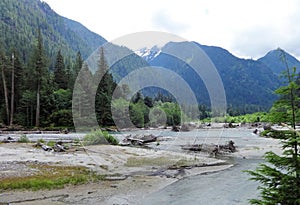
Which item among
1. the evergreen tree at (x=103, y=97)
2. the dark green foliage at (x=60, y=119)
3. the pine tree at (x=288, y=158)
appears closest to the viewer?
the pine tree at (x=288, y=158)

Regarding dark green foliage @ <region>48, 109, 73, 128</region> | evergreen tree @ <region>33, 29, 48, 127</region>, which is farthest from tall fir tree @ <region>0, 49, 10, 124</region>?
dark green foliage @ <region>48, 109, 73, 128</region>

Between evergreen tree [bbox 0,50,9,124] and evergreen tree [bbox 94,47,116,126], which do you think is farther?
evergreen tree [bbox 94,47,116,126]

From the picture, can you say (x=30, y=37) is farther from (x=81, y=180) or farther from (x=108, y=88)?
(x=81, y=180)

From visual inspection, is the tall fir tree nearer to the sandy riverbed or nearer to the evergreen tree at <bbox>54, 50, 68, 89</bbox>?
the evergreen tree at <bbox>54, 50, 68, 89</bbox>

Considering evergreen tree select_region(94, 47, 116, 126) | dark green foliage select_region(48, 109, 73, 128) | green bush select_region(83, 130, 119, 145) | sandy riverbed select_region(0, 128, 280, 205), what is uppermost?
evergreen tree select_region(94, 47, 116, 126)

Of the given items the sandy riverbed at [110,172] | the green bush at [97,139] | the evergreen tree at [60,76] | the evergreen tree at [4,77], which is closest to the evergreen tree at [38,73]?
the evergreen tree at [4,77]

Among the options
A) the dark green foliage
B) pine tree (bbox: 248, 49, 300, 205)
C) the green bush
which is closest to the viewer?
pine tree (bbox: 248, 49, 300, 205)

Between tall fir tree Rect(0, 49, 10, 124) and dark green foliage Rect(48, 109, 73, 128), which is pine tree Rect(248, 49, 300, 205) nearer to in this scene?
dark green foliage Rect(48, 109, 73, 128)

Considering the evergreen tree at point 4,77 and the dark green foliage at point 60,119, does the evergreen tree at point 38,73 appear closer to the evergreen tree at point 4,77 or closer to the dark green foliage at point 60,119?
the dark green foliage at point 60,119

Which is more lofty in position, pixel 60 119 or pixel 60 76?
pixel 60 76

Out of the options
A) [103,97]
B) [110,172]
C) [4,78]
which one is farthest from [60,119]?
[110,172]

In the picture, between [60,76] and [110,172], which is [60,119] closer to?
[60,76]

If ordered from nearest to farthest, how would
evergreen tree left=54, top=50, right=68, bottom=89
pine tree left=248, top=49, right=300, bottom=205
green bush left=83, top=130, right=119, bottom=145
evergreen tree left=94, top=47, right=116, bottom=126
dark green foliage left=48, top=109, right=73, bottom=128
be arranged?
pine tree left=248, top=49, right=300, bottom=205
green bush left=83, top=130, right=119, bottom=145
dark green foliage left=48, top=109, right=73, bottom=128
evergreen tree left=94, top=47, right=116, bottom=126
evergreen tree left=54, top=50, right=68, bottom=89

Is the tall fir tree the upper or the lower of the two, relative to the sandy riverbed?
upper
